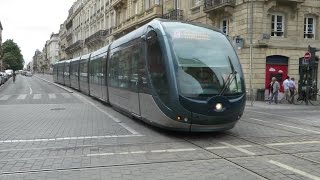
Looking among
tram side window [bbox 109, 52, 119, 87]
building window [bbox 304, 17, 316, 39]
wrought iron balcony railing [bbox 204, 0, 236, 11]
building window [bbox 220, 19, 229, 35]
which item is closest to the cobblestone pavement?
tram side window [bbox 109, 52, 119, 87]

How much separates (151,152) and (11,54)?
145 m

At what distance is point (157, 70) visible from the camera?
11039mm

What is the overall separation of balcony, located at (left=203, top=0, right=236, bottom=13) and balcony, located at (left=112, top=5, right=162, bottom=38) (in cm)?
937

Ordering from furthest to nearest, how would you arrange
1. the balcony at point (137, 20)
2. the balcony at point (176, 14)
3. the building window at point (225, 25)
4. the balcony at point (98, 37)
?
the balcony at point (98, 37) → the balcony at point (137, 20) → the balcony at point (176, 14) → the building window at point (225, 25)

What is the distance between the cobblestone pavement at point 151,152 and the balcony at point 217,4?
16404 mm

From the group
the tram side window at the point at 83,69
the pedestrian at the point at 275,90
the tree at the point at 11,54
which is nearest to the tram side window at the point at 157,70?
the pedestrian at the point at 275,90

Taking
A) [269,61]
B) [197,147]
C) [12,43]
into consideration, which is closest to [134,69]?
[197,147]

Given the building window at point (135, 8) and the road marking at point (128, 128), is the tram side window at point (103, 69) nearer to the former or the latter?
the road marking at point (128, 128)

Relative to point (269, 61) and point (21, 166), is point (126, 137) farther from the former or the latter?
point (269, 61)

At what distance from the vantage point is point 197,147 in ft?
30.6

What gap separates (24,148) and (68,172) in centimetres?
262

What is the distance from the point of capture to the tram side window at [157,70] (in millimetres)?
10562

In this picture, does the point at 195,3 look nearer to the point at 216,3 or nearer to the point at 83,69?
the point at 216,3

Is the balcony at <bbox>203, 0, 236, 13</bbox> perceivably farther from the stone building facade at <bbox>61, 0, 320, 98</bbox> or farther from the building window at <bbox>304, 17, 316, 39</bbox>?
the building window at <bbox>304, 17, 316, 39</bbox>
